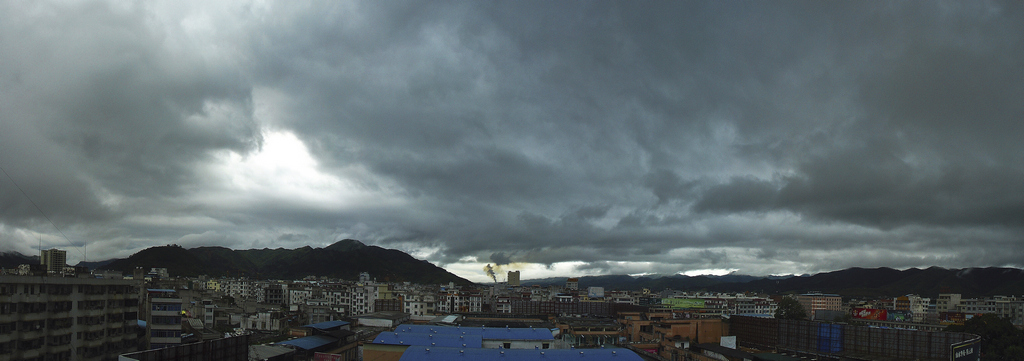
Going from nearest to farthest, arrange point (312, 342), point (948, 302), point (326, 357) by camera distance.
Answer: point (326, 357)
point (312, 342)
point (948, 302)

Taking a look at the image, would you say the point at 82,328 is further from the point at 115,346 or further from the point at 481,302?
the point at 481,302

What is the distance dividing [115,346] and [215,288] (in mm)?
110238

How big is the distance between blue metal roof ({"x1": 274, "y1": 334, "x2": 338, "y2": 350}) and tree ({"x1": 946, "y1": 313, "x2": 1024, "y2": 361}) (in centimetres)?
7710

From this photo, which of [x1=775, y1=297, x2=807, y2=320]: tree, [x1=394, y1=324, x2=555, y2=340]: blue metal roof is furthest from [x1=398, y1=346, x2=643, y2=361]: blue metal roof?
[x1=775, y1=297, x2=807, y2=320]: tree

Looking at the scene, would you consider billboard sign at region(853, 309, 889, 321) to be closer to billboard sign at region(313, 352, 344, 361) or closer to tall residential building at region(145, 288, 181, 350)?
billboard sign at region(313, 352, 344, 361)

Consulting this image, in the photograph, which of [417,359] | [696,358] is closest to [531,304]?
[696,358]

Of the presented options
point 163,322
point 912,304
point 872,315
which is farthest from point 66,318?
point 912,304

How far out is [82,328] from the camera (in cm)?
4097

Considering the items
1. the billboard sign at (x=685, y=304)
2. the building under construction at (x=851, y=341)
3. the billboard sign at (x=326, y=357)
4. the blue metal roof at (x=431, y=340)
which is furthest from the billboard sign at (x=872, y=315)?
the billboard sign at (x=326, y=357)

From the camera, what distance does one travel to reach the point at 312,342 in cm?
5419

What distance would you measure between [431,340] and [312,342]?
1214 centimetres

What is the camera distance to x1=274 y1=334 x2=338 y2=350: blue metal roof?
51969 mm

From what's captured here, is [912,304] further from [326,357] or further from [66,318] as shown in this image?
[66,318]

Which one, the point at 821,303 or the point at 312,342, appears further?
the point at 821,303
